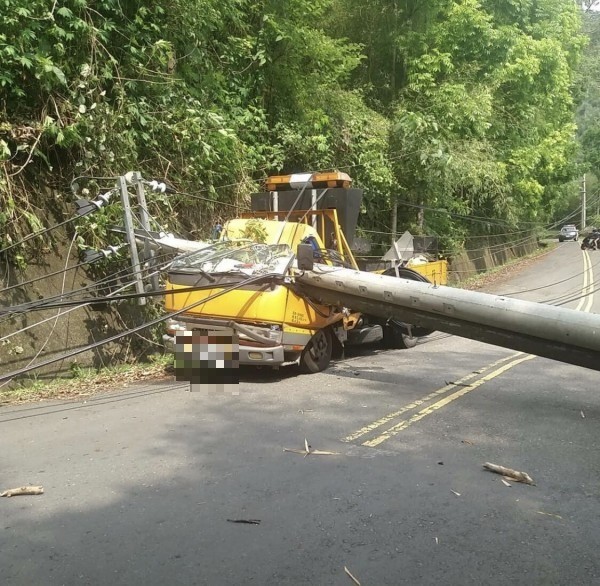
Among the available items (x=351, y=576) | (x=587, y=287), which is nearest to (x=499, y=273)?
(x=587, y=287)

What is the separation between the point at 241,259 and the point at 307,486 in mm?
4194

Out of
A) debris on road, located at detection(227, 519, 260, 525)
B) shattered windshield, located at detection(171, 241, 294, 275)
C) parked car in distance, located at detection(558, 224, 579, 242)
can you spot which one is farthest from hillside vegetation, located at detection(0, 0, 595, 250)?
parked car in distance, located at detection(558, 224, 579, 242)

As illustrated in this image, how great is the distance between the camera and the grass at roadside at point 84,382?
8273mm

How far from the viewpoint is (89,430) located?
6.33m

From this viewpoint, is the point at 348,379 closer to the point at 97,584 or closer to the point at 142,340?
the point at 142,340

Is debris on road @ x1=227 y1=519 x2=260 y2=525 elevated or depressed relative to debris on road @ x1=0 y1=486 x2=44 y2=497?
depressed

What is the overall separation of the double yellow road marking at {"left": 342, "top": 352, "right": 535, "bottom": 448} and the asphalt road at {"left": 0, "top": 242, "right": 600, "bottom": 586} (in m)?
0.03

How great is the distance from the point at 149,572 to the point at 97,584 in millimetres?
280

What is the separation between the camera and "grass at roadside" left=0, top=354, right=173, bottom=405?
326 inches

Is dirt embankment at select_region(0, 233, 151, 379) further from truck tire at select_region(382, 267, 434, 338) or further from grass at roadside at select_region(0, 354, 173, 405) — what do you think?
truck tire at select_region(382, 267, 434, 338)

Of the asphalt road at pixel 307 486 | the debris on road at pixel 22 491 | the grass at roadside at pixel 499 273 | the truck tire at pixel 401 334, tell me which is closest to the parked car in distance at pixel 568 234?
the grass at roadside at pixel 499 273

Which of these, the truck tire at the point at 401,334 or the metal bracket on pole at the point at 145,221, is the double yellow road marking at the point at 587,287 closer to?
the truck tire at the point at 401,334

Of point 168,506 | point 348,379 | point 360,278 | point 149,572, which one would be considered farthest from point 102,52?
point 149,572

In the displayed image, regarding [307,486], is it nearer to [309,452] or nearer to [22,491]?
[309,452]
